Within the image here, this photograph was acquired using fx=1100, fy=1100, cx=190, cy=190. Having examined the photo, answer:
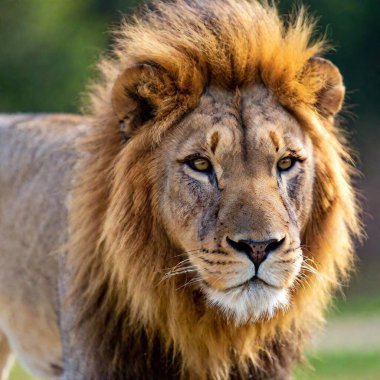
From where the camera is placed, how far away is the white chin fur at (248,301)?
14.3ft

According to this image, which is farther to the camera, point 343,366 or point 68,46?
point 68,46

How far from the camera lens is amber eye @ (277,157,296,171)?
4.63 metres

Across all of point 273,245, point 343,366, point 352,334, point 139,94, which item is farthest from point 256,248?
point 352,334

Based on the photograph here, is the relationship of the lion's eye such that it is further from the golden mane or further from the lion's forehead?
the golden mane

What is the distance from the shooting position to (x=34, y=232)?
6160 millimetres

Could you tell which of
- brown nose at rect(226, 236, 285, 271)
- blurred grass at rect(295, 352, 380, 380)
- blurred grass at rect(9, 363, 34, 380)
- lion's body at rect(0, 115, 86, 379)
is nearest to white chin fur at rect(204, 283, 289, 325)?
brown nose at rect(226, 236, 285, 271)

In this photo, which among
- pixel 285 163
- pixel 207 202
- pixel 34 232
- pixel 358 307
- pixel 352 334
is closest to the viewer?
pixel 207 202

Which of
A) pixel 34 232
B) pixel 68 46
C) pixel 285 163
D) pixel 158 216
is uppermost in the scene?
pixel 285 163

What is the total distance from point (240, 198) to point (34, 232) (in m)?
2.06

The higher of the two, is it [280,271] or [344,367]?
[280,271]

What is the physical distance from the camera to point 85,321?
499 cm

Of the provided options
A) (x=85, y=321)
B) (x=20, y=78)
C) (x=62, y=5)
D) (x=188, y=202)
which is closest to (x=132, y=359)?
(x=85, y=321)

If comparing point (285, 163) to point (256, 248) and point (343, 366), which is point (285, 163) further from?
point (343, 366)

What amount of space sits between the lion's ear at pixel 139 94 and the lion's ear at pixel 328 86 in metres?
0.69
